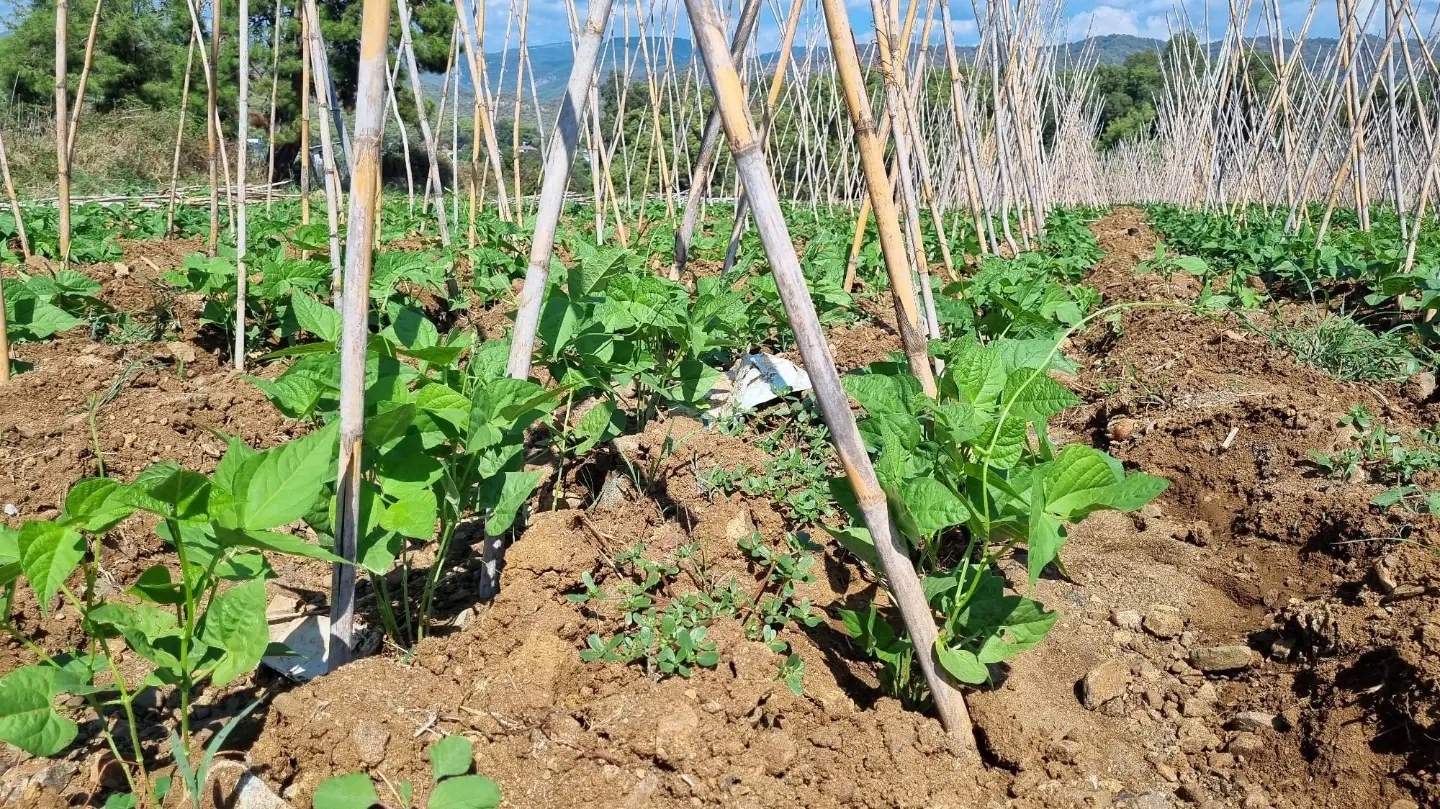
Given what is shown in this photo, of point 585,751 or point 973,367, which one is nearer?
point 585,751

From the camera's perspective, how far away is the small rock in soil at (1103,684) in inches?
74.0

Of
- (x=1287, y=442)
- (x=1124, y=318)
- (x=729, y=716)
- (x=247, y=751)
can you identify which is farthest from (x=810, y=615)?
(x=1124, y=318)

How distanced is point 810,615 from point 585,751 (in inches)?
24.8

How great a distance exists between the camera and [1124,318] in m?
4.79

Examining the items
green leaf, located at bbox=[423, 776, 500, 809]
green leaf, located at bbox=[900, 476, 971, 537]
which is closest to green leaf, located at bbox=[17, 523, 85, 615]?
green leaf, located at bbox=[423, 776, 500, 809]

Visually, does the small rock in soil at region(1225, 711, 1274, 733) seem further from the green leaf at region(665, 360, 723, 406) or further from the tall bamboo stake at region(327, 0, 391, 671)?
the tall bamboo stake at region(327, 0, 391, 671)

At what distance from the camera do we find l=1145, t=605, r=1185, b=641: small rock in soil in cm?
211

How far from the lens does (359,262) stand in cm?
147

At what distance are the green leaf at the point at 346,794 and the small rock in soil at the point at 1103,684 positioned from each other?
1.38m

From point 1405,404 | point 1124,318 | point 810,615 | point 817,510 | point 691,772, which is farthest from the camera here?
point 1124,318

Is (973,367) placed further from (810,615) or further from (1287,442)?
(1287,442)

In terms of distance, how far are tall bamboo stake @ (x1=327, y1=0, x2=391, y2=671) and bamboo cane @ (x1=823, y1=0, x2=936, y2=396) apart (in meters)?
0.73

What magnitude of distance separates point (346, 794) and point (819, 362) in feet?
2.94

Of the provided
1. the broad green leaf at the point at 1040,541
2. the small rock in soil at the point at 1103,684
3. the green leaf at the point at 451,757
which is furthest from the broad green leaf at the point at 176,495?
the small rock in soil at the point at 1103,684
